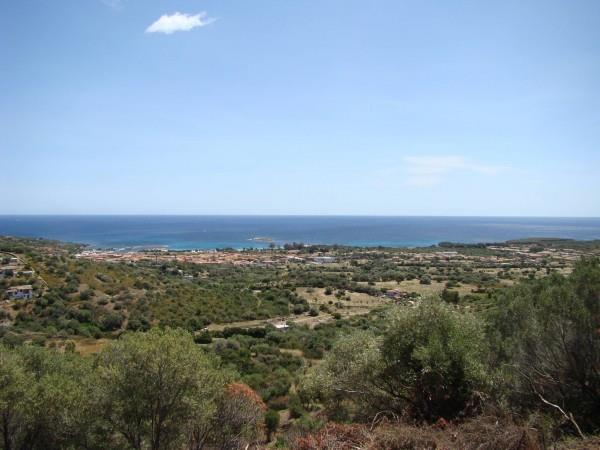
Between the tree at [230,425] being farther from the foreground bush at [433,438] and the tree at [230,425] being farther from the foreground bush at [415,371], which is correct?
the foreground bush at [433,438]

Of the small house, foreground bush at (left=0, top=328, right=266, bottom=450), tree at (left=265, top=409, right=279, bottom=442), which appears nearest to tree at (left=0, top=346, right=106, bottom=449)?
foreground bush at (left=0, top=328, right=266, bottom=450)

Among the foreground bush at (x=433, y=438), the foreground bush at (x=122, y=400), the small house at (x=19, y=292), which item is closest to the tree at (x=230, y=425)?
the foreground bush at (x=122, y=400)

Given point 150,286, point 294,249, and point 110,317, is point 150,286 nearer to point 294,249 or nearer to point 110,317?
point 110,317

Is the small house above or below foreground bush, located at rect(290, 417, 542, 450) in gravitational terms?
below

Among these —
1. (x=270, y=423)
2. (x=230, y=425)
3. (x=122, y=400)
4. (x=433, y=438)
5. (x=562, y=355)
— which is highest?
(x=562, y=355)

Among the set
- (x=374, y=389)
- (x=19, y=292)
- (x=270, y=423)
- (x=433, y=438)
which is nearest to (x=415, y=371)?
(x=374, y=389)

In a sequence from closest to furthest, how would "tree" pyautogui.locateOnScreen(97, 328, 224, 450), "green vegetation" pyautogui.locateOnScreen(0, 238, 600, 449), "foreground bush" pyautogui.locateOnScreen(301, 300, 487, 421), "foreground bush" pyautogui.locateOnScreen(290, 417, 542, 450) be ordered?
"foreground bush" pyautogui.locateOnScreen(290, 417, 542, 450), "green vegetation" pyautogui.locateOnScreen(0, 238, 600, 449), "tree" pyautogui.locateOnScreen(97, 328, 224, 450), "foreground bush" pyautogui.locateOnScreen(301, 300, 487, 421)

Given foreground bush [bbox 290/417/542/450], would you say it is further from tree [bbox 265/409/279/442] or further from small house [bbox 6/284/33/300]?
small house [bbox 6/284/33/300]

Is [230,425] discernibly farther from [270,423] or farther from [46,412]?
[46,412]

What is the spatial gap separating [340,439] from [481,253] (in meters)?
122

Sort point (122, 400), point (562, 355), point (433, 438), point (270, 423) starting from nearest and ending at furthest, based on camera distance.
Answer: point (433, 438) → point (122, 400) → point (562, 355) → point (270, 423)

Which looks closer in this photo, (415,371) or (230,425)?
(415,371)

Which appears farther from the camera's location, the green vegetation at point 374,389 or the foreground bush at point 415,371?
the foreground bush at point 415,371

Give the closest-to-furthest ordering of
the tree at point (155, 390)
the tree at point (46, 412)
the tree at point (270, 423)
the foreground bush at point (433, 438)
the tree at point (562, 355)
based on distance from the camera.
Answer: the foreground bush at point (433, 438)
the tree at point (155, 390)
the tree at point (46, 412)
the tree at point (562, 355)
the tree at point (270, 423)
